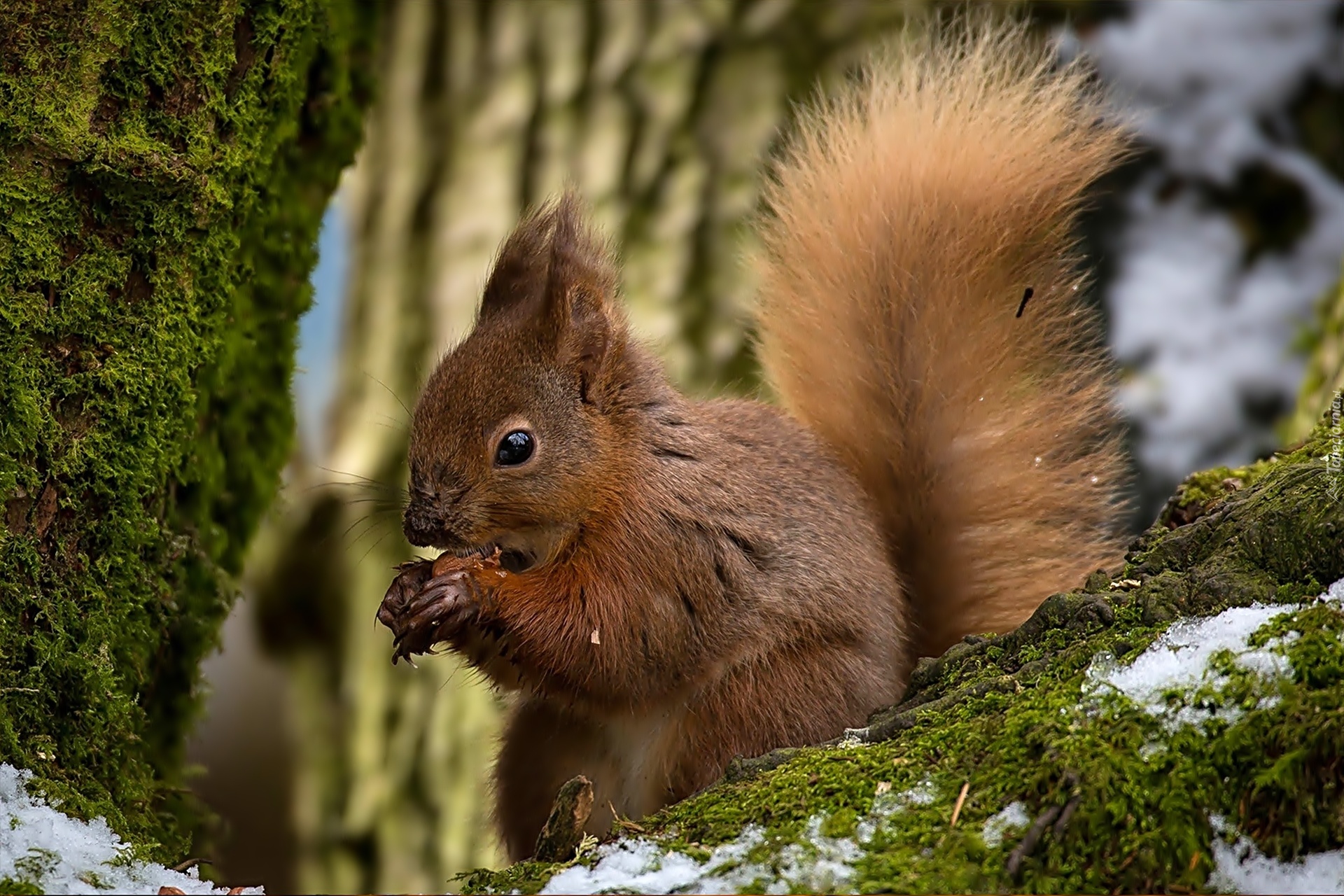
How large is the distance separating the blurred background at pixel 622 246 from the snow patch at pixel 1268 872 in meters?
1.97

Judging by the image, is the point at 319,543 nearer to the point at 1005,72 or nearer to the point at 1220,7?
the point at 1005,72

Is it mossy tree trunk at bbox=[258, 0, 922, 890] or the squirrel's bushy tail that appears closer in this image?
the squirrel's bushy tail

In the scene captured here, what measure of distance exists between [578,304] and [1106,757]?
46.5 inches

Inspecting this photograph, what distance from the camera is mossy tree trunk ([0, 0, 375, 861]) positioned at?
5.63ft

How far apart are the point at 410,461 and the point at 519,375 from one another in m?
0.22

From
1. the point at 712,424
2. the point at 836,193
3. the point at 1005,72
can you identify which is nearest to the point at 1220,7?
the point at 1005,72

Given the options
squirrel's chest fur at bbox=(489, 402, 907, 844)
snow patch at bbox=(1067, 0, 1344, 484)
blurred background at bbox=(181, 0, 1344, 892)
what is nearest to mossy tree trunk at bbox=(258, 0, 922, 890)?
blurred background at bbox=(181, 0, 1344, 892)

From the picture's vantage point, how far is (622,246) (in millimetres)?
3266

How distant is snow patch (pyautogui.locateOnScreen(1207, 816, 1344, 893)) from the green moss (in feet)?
0.03

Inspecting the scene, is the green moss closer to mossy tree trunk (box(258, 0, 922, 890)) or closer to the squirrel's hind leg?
the squirrel's hind leg

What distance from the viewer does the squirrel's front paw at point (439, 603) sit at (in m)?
1.88

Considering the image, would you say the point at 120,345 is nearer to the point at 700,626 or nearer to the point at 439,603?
the point at 439,603

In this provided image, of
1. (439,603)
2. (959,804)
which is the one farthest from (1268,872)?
(439,603)

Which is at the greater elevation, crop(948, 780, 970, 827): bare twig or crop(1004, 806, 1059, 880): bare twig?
crop(948, 780, 970, 827): bare twig
